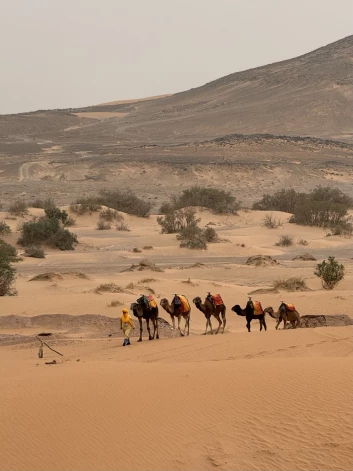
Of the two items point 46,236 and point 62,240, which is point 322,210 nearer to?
point 62,240

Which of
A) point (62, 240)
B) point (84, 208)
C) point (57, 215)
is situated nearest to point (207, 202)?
point (84, 208)

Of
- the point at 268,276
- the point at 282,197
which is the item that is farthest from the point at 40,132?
the point at 268,276

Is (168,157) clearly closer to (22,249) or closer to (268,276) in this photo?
(22,249)

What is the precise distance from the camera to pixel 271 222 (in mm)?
48344

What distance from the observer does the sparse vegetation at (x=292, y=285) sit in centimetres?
2552

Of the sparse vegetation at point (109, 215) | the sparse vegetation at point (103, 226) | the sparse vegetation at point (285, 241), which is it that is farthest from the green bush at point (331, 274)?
the sparse vegetation at point (109, 215)

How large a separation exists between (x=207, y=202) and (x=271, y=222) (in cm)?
853

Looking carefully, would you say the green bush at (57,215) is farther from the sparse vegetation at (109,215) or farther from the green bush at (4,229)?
the sparse vegetation at (109,215)

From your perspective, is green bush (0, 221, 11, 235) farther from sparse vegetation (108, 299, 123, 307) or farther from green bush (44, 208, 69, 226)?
sparse vegetation (108, 299, 123, 307)

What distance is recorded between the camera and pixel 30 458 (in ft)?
25.8

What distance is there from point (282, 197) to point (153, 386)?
161 feet

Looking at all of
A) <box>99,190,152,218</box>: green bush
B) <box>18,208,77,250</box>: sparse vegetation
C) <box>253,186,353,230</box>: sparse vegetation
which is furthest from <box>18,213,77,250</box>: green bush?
<box>253,186,353,230</box>: sparse vegetation

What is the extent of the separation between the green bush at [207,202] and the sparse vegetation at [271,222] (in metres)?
3.74

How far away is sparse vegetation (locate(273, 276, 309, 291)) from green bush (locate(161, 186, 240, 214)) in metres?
27.4
